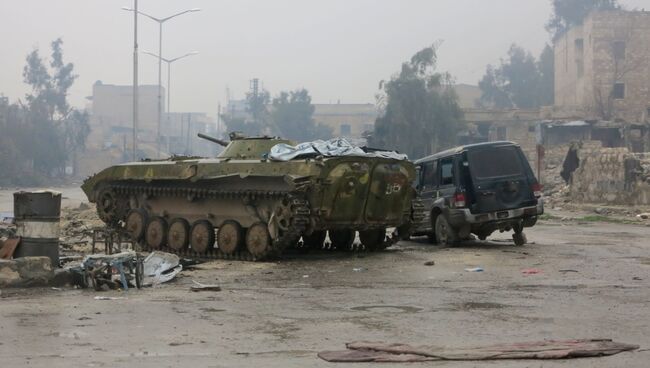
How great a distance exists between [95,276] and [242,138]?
7818mm

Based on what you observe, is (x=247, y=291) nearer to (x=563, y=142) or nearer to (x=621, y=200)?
(x=621, y=200)

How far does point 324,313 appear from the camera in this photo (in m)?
10.2

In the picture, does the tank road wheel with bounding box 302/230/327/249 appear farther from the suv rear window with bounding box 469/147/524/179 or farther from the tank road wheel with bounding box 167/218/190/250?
the suv rear window with bounding box 469/147/524/179

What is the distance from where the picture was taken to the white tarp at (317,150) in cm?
1705

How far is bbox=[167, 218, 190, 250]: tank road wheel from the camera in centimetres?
1888

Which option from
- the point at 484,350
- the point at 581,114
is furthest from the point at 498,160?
the point at 581,114

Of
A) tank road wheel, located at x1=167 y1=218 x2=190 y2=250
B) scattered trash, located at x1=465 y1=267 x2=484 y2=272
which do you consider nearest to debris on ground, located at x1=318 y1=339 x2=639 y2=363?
scattered trash, located at x1=465 y1=267 x2=484 y2=272

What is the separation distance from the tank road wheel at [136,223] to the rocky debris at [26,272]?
299 inches

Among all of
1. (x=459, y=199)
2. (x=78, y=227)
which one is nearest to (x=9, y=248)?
(x=459, y=199)

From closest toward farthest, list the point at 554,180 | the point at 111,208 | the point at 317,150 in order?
the point at 317,150 < the point at 111,208 < the point at 554,180

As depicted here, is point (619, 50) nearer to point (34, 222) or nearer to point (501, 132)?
point (501, 132)

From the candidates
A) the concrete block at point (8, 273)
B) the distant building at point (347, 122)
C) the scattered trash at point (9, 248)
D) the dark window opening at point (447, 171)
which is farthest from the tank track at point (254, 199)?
the distant building at point (347, 122)

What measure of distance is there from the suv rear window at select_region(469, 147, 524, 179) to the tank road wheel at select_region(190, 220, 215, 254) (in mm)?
4898

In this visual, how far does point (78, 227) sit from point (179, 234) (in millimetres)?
6831
